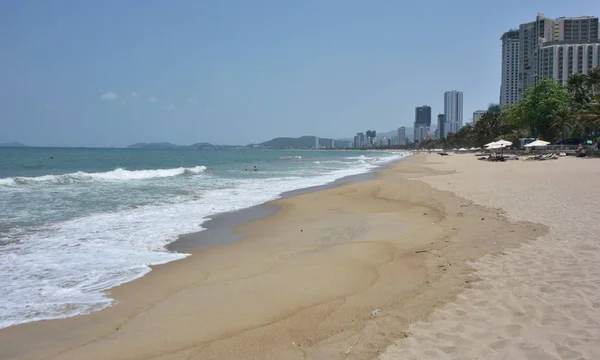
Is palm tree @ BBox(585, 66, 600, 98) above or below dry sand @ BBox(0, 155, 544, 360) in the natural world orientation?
above

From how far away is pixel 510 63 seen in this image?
146m

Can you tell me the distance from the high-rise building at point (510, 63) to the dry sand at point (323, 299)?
158 metres

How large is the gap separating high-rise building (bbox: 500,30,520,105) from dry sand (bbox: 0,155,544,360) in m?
158

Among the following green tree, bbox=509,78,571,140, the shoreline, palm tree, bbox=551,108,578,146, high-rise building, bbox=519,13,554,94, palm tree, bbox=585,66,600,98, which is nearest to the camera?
the shoreline

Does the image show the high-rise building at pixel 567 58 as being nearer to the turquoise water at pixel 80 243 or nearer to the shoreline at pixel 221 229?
the shoreline at pixel 221 229

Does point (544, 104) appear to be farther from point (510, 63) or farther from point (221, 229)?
point (510, 63)

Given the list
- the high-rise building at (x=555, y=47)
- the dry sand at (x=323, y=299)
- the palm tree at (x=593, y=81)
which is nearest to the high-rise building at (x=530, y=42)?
the high-rise building at (x=555, y=47)

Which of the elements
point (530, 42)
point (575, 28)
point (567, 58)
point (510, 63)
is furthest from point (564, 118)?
point (510, 63)

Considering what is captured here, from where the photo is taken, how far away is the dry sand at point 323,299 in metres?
3.54

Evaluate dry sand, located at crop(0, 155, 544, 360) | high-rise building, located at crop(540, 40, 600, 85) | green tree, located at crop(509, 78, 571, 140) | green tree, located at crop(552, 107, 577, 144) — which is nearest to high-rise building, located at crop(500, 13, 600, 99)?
high-rise building, located at crop(540, 40, 600, 85)

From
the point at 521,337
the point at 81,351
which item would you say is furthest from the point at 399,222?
the point at 81,351

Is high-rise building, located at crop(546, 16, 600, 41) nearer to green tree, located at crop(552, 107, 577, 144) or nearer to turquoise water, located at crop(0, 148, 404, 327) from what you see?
green tree, located at crop(552, 107, 577, 144)

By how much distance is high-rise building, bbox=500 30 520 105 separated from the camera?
14312 cm

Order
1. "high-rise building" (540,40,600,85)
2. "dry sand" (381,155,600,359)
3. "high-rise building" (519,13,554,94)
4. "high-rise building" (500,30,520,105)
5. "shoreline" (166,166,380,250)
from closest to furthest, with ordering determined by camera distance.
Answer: "dry sand" (381,155,600,359)
"shoreline" (166,166,380,250)
"high-rise building" (540,40,600,85)
"high-rise building" (519,13,554,94)
"high-rise building" (500,30,520,105)
